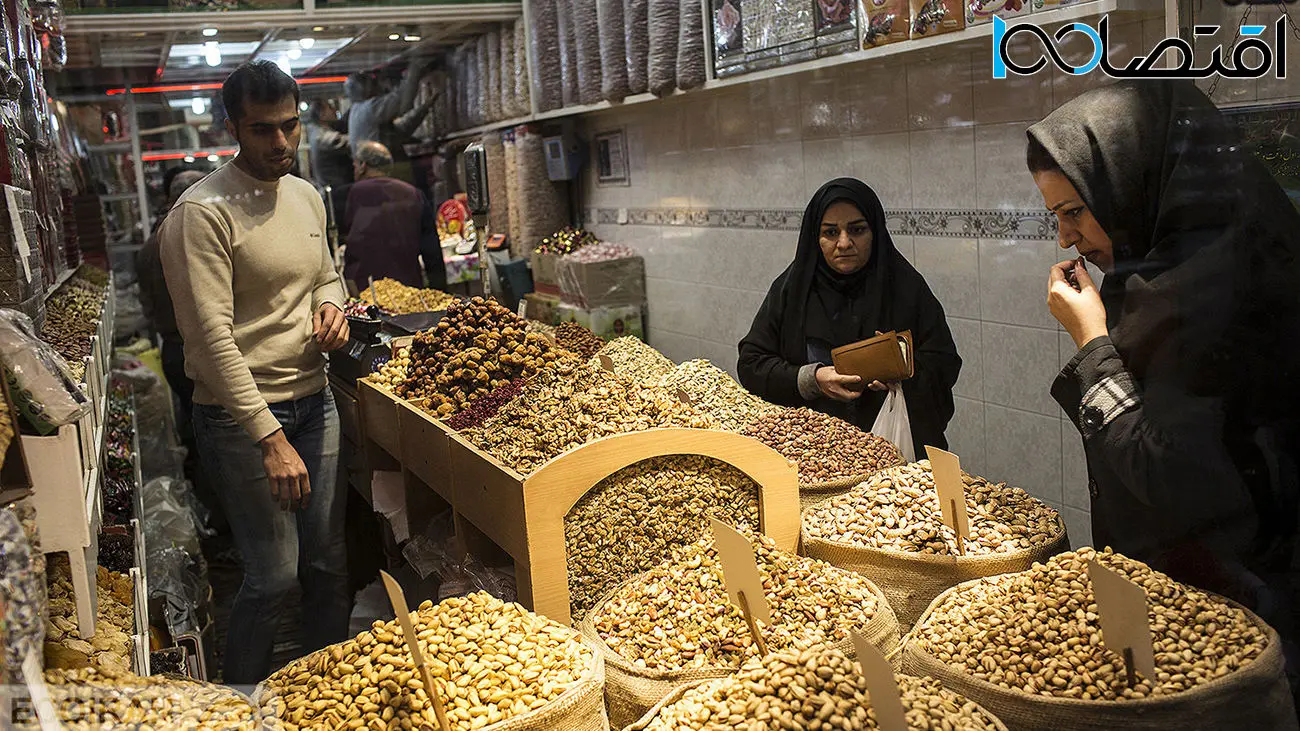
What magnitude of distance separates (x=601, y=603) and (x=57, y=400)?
0.95 metres

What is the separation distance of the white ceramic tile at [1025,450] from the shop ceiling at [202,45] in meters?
2.01

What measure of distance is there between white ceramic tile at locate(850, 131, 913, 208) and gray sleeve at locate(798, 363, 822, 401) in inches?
A: 29.6

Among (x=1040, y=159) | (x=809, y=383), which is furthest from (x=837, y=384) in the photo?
(x=1040, y=159)

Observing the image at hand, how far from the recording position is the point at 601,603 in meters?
1.93

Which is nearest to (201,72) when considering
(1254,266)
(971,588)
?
(971,588)

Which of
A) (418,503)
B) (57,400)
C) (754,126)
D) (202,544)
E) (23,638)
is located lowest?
(202,544)

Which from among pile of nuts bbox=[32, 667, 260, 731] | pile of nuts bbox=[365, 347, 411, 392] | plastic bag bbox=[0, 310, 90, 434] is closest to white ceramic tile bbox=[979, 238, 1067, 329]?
pile of nuts bbox=[365, 347, 411, 392]

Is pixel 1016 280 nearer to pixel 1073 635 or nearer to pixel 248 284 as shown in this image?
pixel 1073 635

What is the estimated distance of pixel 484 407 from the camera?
247 cm

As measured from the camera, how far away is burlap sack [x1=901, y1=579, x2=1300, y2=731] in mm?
1405

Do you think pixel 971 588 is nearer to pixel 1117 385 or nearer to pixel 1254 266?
pixel 1117 385

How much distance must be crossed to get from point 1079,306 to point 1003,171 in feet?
4.75

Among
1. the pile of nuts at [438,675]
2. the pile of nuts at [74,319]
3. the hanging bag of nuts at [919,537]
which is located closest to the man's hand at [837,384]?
the hanging bag of nuts at [919,537]

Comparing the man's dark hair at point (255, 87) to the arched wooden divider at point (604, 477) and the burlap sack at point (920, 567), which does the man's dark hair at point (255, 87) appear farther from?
the burlap sack at point (920, 567)
